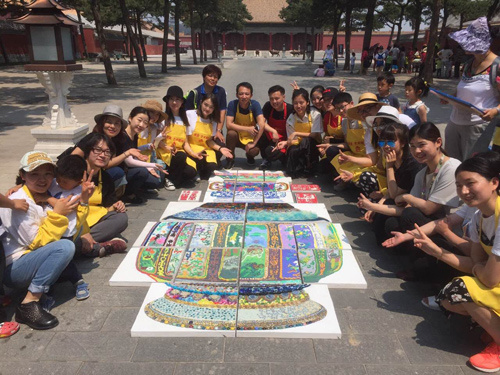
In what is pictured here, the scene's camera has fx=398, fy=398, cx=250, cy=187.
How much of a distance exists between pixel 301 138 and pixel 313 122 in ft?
0.90

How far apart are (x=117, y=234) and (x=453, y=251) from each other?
2807 mm

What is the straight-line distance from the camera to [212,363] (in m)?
2.28

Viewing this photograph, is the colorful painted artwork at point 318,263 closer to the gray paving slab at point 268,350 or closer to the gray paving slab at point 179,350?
the gray paving slab at point 268,350

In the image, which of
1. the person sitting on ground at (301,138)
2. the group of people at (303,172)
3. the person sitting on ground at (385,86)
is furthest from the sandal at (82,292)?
the person sitting on ground at (385,86)

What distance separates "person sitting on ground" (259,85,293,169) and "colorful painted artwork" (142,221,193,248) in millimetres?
2182

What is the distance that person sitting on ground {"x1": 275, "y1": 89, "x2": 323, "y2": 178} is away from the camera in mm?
5340

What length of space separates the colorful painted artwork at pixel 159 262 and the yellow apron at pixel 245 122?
2.79 metres

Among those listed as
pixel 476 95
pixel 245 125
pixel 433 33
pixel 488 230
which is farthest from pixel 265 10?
pixel 488 230

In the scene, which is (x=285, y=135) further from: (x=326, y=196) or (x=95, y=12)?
(x=95, y=12)

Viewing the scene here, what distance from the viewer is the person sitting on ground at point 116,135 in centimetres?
392

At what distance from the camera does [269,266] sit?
10.4 feet

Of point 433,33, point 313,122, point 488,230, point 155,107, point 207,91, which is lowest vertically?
point 488,230

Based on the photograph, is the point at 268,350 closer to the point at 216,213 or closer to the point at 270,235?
the point at 270,235

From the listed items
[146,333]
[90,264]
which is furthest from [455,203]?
[90,264]
